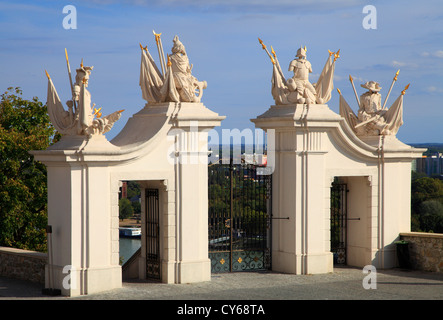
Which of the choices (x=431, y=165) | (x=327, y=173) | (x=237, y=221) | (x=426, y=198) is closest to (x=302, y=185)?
(x=327, y=173)

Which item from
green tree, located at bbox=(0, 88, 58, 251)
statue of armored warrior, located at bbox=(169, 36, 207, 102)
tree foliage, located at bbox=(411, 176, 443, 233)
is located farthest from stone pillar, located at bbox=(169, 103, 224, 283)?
tree foliage, located at bbox=(411, 176, 443, 233)

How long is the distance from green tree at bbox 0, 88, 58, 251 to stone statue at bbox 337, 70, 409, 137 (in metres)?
10.3

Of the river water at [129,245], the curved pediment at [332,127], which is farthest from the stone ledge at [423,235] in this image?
the river water at [129,245]

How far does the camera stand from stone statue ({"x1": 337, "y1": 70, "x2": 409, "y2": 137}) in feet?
65.8

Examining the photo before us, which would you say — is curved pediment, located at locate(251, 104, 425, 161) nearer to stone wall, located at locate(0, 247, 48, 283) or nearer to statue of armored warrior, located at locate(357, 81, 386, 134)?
statue of armored warrior, located at locate(357, 81, 386, 134)

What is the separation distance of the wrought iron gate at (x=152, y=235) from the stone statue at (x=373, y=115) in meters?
5.79

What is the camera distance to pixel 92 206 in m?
16.1

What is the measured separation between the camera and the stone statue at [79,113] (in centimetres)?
1608

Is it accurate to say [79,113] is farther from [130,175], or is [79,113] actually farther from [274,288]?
[274,288]

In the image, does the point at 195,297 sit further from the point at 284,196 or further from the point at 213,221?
the point at 284,196

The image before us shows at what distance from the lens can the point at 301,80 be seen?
18.9 m

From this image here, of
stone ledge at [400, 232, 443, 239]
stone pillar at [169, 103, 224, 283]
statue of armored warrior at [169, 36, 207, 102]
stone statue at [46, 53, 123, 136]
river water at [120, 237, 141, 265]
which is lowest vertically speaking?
river water at [120, 237, 141, 265]

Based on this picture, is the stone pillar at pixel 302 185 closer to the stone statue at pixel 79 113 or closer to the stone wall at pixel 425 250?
the stone wall at pixel 425 250

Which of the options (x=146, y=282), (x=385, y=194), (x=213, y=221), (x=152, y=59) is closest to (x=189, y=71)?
(x=152, y=59)
